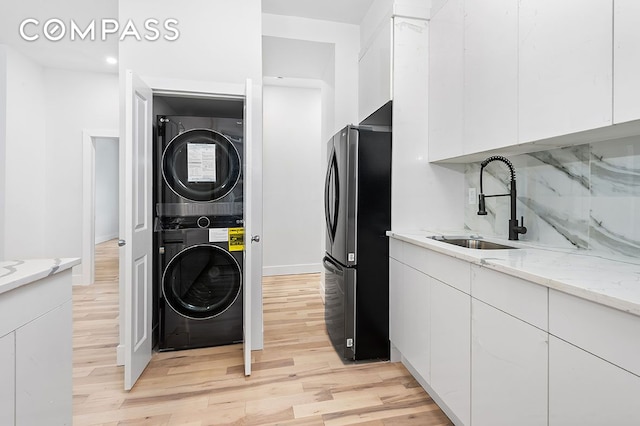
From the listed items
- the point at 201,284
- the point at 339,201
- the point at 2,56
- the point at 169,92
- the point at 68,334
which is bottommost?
the point at 201,284

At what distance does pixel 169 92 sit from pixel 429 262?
212 cm

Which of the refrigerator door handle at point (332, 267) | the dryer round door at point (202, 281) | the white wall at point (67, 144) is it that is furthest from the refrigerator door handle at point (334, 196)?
the white wall at point (67, 144)

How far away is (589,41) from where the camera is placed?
114 centimetres

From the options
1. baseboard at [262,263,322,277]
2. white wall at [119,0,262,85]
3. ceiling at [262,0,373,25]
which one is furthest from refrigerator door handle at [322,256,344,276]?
ceiling at [262,0,373,25]

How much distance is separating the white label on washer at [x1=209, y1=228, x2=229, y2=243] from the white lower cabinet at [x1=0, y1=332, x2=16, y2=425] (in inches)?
63.8

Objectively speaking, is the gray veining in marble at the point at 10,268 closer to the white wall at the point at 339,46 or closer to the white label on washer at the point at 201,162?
the white label on washer at the point at 201,162

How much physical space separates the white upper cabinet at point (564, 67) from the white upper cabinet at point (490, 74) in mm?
57

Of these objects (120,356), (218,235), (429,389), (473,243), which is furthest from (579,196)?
(120,356)

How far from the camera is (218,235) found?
2422mm

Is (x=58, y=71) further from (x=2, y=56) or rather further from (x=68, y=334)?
(x=68, y=334)

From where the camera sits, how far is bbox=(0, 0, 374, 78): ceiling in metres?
2.82

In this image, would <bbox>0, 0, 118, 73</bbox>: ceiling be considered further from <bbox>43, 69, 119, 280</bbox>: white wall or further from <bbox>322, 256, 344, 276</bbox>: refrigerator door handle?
<bbox>322, 256, 344, 276</bbox>: refrigerator door handle

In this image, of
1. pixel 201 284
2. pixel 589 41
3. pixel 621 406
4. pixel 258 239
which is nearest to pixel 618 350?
pixel 621 406

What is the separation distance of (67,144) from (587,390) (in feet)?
17.6
